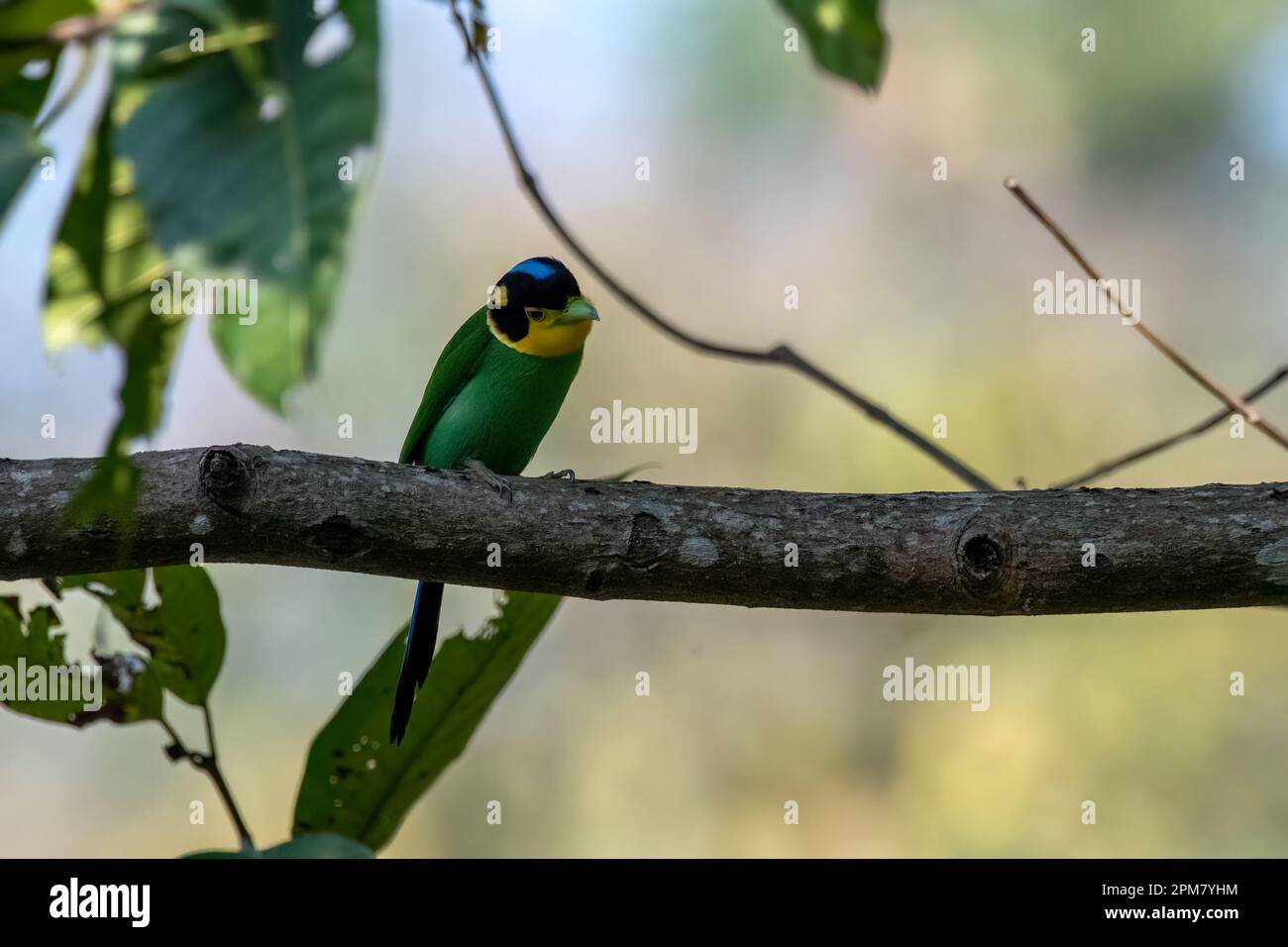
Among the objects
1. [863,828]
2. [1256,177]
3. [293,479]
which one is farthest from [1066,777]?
[293,479]

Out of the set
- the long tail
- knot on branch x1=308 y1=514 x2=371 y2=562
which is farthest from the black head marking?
knot on branch x1=308 y1=514 x2=371 y2=562

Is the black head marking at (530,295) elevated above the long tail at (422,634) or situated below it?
above

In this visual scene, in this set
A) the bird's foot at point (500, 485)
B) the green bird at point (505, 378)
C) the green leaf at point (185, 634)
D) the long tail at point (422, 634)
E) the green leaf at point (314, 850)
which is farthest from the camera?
the green bird at point (505, 378)

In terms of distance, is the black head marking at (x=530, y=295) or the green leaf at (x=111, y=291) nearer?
the green leaf at (x=111, y=291)

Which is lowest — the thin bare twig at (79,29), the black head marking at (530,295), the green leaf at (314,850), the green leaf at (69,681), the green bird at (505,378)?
the green leaf at (314,850)

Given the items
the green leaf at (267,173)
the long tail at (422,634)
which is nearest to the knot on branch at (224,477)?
the long tail at (422,634)

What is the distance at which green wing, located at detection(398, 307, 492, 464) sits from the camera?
4.34 meters

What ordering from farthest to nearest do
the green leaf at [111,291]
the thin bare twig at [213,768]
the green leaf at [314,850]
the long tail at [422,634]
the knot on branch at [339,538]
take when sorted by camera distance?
the long tail at [422,634]
the knot on branch at [339,538]
the thin bare twig at [213,768]
the green leaf at [314,850]
the green leaf at [111,291]

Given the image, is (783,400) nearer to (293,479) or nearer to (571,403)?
(571,403)

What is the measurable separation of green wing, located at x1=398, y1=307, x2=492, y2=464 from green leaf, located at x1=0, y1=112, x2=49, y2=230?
3425 mm

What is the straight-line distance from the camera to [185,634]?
7.88 ft

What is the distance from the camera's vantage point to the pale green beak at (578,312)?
419 centimetres

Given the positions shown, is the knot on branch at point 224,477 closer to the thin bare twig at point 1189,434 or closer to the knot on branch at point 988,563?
the knot on branch at point 988,563

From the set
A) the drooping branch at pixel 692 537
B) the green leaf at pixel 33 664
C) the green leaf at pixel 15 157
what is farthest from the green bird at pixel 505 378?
the green leaf at pixel 15 157
